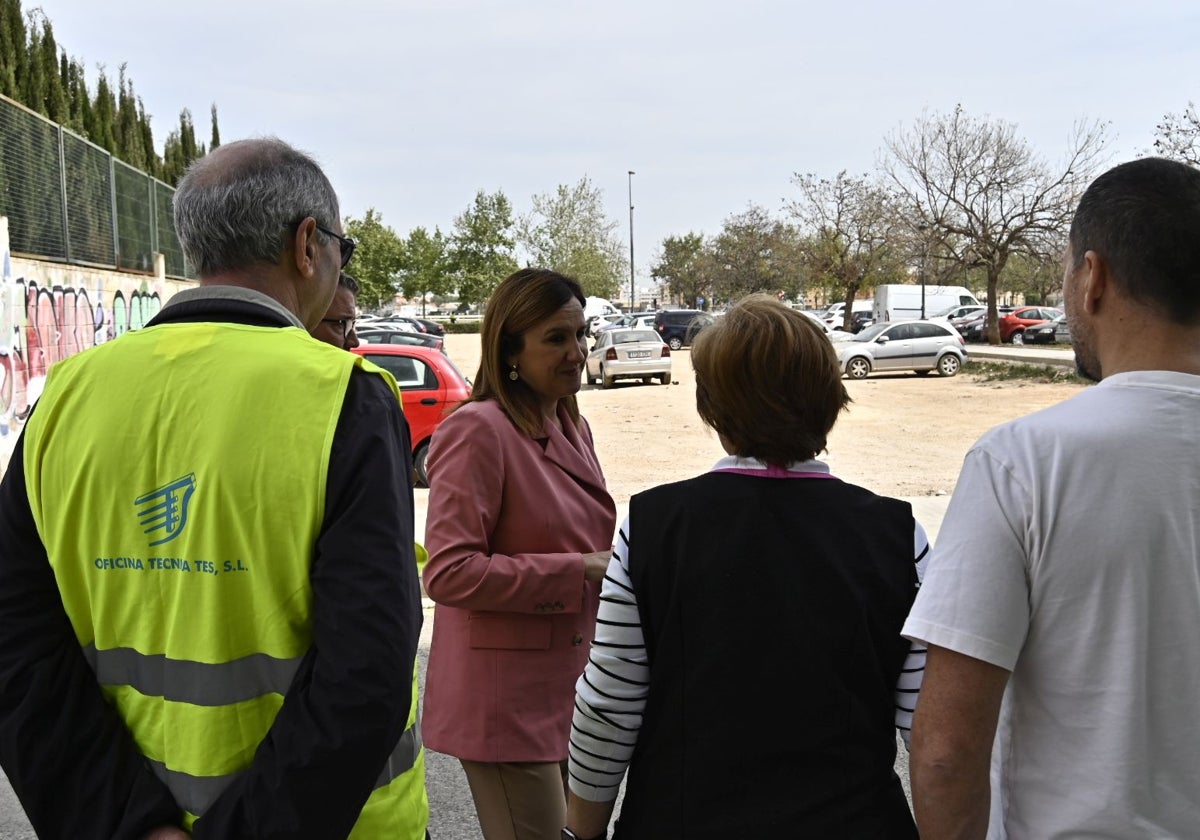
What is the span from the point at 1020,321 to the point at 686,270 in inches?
1576

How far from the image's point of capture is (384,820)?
160cm

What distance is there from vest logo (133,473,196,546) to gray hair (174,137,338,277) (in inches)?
15.7

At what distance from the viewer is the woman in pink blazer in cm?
240

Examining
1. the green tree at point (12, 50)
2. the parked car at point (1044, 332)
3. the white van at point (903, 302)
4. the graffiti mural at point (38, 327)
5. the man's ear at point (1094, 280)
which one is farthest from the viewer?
the white van at point (903, 302)

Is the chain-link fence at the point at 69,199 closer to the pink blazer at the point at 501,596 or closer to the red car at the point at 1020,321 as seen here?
the pink blazer at the point at 501,596

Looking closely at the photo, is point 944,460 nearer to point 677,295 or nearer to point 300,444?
point 300,444

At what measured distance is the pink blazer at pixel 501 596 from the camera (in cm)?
240

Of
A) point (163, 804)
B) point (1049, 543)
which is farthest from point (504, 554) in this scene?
point (1049, 543)

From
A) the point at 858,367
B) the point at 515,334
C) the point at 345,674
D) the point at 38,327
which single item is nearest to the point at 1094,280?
the point at 345,674

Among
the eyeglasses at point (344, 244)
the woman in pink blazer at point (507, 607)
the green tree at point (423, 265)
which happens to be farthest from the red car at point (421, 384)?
the green tree at point (423, 265)

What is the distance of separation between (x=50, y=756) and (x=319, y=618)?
489 millimetres

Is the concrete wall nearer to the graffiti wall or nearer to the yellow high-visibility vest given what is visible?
the graffiti wall

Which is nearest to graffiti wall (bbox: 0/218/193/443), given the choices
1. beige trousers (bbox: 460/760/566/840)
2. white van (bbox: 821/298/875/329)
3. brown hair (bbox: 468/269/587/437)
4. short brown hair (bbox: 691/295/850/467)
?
brown hair (bbox: 468/269/587/437)

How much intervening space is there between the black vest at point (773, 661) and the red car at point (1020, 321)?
Answer: 44213 mm
